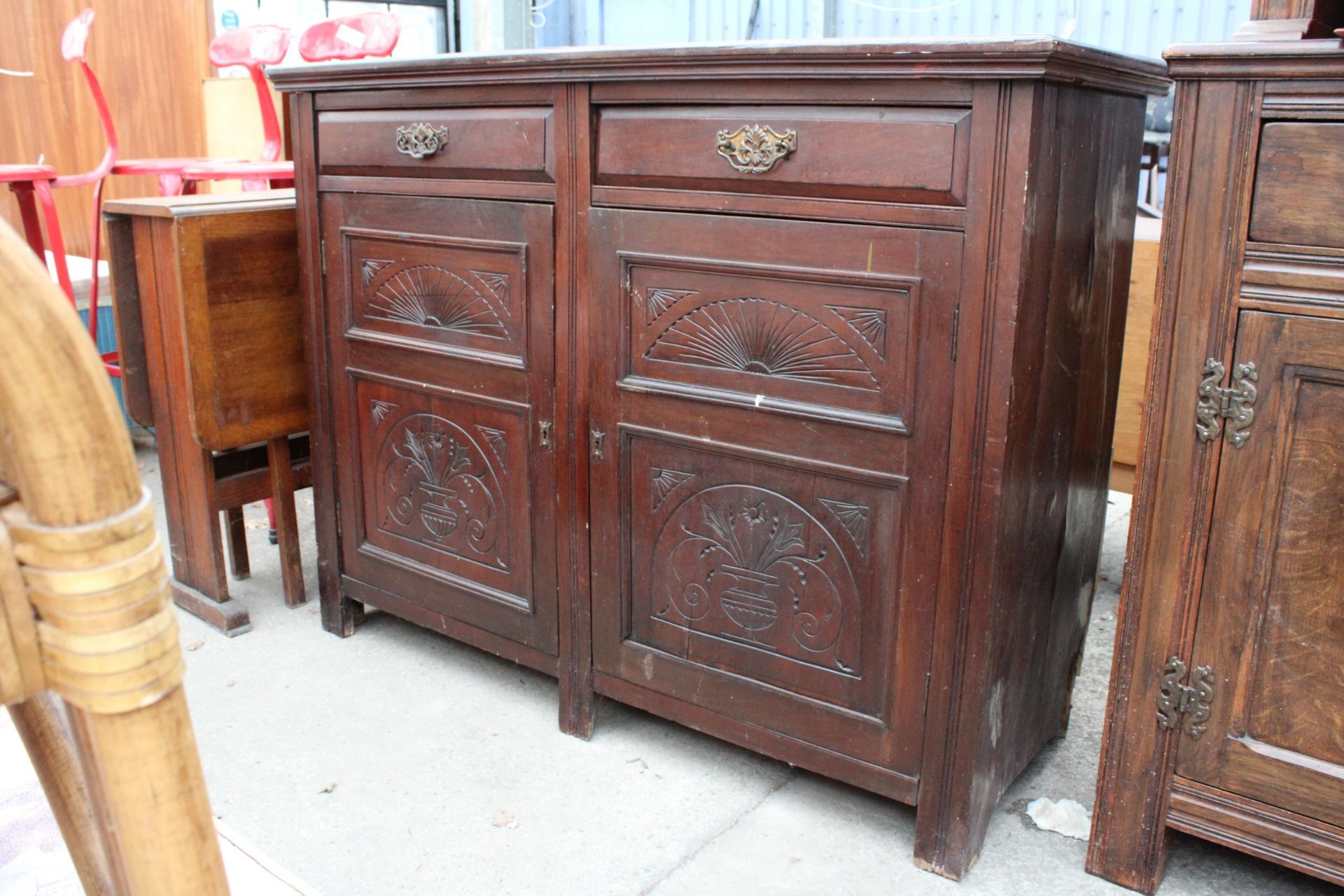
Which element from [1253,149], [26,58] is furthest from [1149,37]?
[26,58]

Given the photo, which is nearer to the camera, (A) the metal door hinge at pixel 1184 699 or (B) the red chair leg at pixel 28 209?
(A) the metal door hinge at pixel 1184 699

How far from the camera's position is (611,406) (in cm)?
195

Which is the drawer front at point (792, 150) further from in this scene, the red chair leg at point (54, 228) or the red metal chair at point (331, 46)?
the red chair leg at point (54, 228)

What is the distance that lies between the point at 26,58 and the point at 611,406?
4133 millimetres

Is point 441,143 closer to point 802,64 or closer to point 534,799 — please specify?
point 802,64

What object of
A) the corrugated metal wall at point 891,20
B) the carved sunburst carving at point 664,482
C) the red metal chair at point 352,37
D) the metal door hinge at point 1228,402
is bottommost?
the carved sunburst carving at point 664,482

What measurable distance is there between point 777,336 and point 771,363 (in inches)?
1.8

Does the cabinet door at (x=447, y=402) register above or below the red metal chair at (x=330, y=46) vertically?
below

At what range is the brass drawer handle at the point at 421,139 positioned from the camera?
208 cm

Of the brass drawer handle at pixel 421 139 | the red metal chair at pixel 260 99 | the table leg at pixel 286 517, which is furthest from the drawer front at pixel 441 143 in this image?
the red metal chair at pixel 260 99

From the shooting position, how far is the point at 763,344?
5.74ft

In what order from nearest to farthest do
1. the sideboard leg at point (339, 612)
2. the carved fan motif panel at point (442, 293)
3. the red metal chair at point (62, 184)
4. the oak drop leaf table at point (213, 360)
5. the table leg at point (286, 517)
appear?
the carved fan motif panel at point (442, 293) < the oak drop leaf table at point (213, 360) < the sideboard leg at point (339, 612) < the table leg at point (286, 517) < the red metal chair at point (62, 184)

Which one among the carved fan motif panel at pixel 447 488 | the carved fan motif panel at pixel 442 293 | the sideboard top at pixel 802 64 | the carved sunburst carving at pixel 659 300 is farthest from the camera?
the carved fan motif panel at pixel 447 488

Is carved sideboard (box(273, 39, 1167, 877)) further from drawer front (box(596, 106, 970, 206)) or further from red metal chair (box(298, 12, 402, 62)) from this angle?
red metal chair (box(298, 12, 402, 62))
